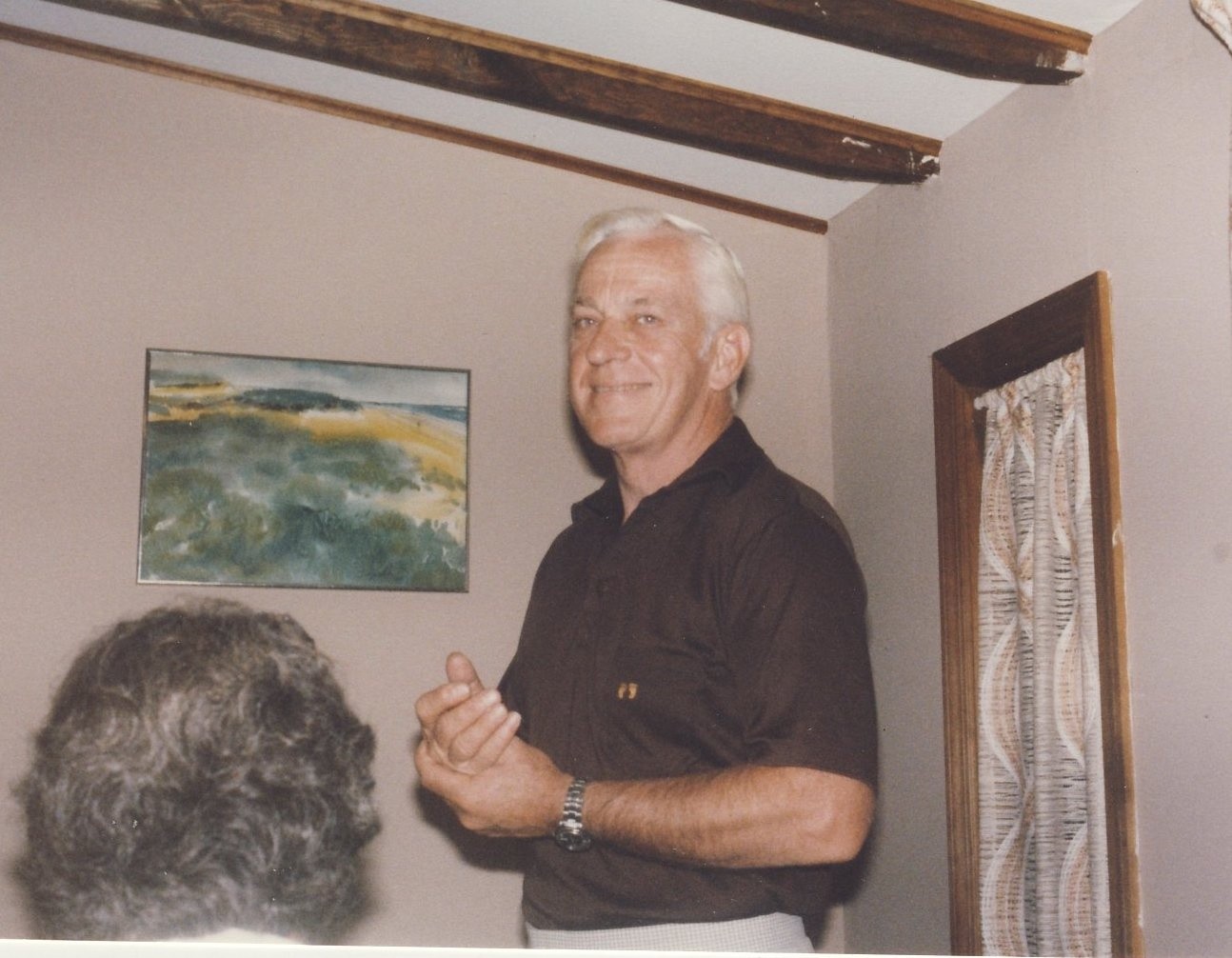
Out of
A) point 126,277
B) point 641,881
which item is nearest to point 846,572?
point 641,881

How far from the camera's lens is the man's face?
1.50 m

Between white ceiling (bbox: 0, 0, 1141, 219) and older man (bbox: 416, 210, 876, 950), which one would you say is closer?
older man (bbox: 416, 210, 876, 950)

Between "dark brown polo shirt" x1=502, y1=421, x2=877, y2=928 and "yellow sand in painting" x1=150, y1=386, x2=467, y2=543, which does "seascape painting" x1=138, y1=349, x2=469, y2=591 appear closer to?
"yellow sand in painting" x1=150, y1=386, x2=467, y2=543

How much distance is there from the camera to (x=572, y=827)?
1269mm

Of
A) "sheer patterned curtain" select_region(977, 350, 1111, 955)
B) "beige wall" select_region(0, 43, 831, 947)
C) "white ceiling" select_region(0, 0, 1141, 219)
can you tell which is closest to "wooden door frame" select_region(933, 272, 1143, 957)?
"sheer patterned curtain" select_region(977, 350, 1111, 955)

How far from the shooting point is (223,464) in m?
1.63

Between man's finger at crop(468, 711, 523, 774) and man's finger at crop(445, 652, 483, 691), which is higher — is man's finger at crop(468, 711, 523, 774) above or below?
below

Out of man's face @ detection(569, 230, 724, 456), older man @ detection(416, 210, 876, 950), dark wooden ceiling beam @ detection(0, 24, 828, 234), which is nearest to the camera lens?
older man @ detection(416, 210, 876, 950)

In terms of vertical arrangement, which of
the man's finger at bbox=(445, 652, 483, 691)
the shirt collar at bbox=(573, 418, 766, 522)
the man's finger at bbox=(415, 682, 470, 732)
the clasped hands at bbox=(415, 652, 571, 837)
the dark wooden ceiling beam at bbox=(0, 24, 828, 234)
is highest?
the dark wooden ceiling beam at bbox=(0, 24, 828, 234)

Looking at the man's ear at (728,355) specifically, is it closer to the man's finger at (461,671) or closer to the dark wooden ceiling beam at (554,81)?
the dark wooden ceiling beam at (554,81)

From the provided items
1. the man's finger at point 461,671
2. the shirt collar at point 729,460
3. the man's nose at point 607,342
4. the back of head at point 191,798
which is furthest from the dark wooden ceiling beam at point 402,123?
the back of head at point 191,798

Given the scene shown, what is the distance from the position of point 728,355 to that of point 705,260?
116 millimetres

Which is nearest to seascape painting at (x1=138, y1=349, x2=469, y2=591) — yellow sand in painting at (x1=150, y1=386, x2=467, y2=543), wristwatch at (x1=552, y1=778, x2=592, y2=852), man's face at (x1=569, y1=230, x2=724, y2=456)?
yellow sand in painting at (x1=150, y1=386, x2=467, y2=543)

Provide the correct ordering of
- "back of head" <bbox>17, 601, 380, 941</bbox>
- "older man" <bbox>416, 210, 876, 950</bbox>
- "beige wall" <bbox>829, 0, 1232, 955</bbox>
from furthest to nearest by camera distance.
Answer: "beige wall" <bbox>829, 0, 1232, 955</bbox> < "older man" <bbox>416, 210, 876, 950</bbox> < "back of head" <bbox>17, 601, 380, 941</bbox>
